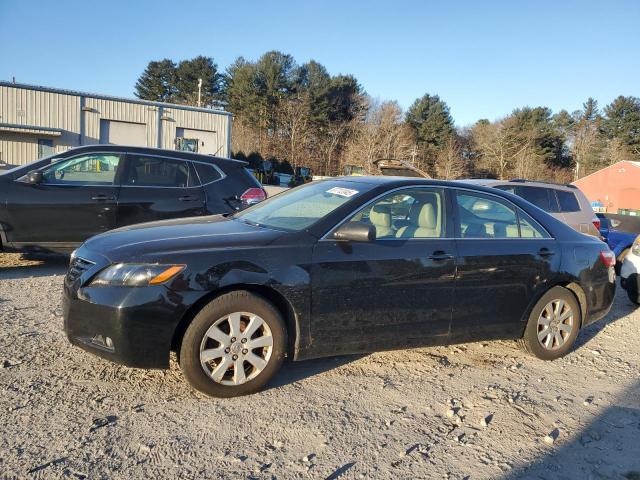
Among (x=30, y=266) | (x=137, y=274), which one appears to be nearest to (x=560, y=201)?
(x=137, y=274)

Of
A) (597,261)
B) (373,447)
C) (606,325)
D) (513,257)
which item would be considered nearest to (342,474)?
(373,447)

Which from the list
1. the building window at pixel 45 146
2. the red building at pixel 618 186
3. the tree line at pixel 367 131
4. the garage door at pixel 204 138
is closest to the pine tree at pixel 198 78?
the tree line at pixel 367 131

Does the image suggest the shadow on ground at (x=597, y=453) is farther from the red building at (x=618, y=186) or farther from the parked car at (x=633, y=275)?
the red building at (x=618, y=186)

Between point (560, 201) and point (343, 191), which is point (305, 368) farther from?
point (560, 201)

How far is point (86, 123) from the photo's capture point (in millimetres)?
32875

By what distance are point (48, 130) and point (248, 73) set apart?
106 feet

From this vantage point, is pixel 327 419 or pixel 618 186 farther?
pixel 618 186

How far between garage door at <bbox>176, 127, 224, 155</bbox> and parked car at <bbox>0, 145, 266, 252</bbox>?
3010cm

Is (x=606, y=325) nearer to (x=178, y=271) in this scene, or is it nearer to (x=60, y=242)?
(x=178, y=271)

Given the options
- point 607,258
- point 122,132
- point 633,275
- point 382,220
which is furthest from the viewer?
point 122,132

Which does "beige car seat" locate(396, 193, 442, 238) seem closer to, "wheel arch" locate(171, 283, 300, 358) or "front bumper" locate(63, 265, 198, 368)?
"wheel arch" locate(171, 283, 300, 358)

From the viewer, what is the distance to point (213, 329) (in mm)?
3465

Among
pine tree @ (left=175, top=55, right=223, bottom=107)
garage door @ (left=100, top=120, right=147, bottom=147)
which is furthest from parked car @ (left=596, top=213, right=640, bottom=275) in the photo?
pine tree @ (left=175, top=55, right=223, bottom=107)

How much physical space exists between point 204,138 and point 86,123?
25.4 feet
